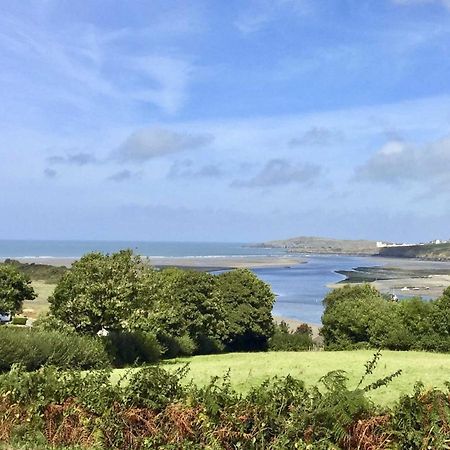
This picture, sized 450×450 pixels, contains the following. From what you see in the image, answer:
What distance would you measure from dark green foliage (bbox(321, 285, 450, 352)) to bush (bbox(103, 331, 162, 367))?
47.0 feet

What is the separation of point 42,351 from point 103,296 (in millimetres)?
6905

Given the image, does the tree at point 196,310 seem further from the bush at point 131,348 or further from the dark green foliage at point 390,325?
the dark green foliage at point 390,325

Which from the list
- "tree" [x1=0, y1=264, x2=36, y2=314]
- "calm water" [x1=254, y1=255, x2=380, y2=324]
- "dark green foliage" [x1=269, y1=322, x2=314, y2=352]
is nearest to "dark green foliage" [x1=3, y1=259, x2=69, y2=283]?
"calm water" [x1=254, y1=255, x2=380, y2=324]

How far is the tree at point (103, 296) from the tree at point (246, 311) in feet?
60.0

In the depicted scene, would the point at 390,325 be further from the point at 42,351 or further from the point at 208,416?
the point at 208,416

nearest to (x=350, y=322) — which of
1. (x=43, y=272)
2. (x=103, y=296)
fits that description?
(x=103, y=296)

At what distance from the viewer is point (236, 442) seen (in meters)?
8.39

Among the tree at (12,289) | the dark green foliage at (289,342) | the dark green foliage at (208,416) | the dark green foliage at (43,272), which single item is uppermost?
the dark green foliage at (208,416)

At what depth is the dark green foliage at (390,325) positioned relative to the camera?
123ft

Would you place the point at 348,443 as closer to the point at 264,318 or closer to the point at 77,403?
the point at 77,403

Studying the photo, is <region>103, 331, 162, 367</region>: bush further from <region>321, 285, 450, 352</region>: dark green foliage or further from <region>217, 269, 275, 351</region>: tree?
<region>321, 285, 450, 352</region>: dark green foliage

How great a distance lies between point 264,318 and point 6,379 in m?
37.4

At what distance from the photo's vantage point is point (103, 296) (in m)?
25.6

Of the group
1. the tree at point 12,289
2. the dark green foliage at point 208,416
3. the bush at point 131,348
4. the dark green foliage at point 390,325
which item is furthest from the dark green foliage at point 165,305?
the dark green foliage at point 208,416
